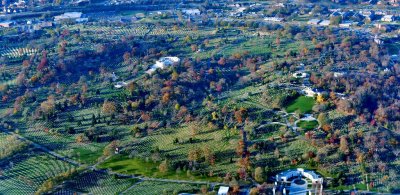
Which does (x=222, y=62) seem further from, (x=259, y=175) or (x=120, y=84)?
(x=259, y=175)

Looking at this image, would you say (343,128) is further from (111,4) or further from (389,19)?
(111,4)

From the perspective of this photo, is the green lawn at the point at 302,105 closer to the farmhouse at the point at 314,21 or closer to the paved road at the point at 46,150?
the paved road at the point at 46,150

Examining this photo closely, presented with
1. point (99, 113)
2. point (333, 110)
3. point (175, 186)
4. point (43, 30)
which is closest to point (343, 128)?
point (333, 110)

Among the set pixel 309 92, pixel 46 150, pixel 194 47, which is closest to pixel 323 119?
pixel 309 92

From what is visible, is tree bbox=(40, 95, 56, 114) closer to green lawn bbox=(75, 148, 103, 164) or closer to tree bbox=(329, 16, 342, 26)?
green lawn bbox=(75, 148, 103, 164)

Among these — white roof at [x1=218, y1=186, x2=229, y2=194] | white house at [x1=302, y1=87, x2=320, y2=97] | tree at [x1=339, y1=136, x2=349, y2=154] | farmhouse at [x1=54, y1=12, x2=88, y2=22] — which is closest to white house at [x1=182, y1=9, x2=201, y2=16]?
farmhouse at [x1=54, y1=12, x2=88, y2=22]

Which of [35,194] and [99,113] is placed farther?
[99,113]
